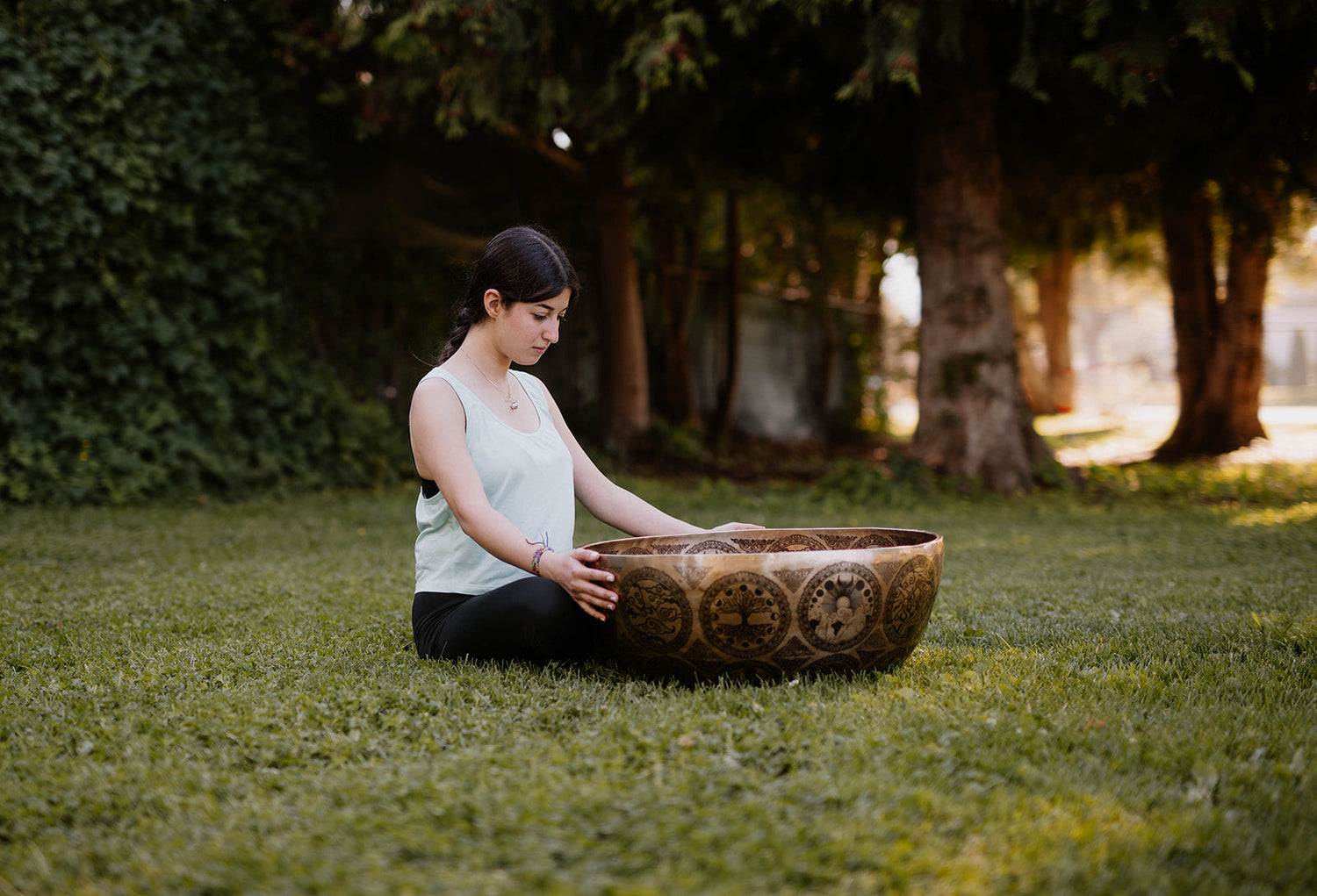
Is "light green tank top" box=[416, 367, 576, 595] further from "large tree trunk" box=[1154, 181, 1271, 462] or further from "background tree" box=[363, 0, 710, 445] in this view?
"large tree trunk" box=[1154, 181, 1271, 462]

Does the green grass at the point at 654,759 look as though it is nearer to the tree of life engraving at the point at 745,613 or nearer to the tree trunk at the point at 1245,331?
the tree of life engraving at the point at 745,613

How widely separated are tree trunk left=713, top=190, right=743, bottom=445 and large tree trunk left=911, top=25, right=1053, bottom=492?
12.8 ft

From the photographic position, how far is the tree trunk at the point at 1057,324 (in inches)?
697

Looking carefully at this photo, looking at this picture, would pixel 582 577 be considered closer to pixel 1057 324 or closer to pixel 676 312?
pixel 676 312

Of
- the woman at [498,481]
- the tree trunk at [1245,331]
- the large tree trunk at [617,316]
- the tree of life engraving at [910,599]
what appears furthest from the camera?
the tree trunk at [1245,331]

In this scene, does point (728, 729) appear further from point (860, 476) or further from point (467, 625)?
point (860, 476)

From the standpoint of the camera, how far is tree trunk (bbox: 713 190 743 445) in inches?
471

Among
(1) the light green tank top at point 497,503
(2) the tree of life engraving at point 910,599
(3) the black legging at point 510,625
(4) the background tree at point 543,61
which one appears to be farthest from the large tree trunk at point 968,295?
(3) the black legging at point 510,625

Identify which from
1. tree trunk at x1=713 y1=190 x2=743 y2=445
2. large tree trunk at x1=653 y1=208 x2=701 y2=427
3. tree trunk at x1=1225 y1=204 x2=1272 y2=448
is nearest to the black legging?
large tree trunk at x1=653 y1=208 x2=701 y2=427

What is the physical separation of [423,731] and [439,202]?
26.0 feet

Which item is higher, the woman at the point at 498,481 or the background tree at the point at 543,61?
the background tree at the point at 543,61

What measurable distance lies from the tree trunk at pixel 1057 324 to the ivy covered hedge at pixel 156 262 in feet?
40.8

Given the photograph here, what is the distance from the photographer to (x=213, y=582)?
4484 mm

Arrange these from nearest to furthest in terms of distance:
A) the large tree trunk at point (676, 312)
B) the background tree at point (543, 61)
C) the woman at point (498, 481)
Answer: the woman at point (498, 481) < the background tree at point (543, 61) < the large tree trunk at point (676, 312)
